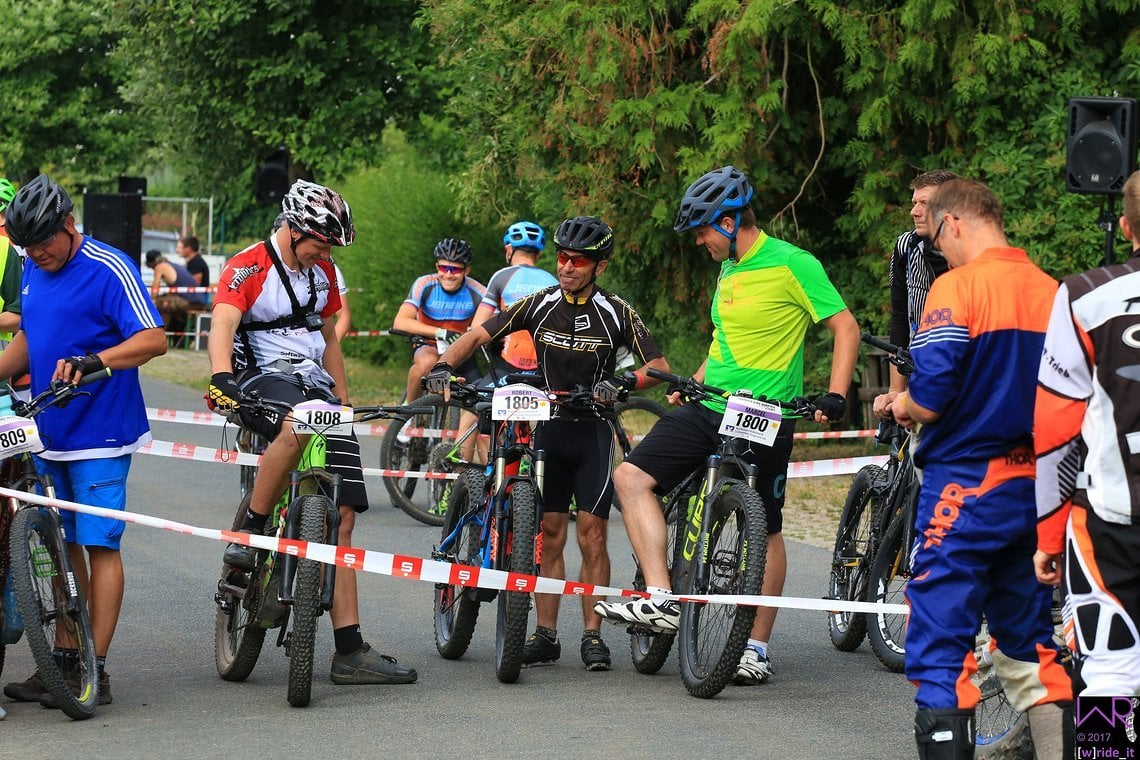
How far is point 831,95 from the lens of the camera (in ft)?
50.5

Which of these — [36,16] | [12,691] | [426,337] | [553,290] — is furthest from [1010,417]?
[36,16]

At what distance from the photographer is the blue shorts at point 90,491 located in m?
6.78

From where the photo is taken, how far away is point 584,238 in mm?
7586

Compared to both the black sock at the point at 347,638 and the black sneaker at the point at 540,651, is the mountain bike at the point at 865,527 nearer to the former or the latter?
the black sneaker at the point at 540,651

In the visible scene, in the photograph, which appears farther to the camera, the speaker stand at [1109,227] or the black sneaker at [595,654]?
the speaker stand at [1109,227]

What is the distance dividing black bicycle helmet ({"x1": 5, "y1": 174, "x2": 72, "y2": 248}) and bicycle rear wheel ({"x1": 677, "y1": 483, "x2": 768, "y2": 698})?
287 centimetres

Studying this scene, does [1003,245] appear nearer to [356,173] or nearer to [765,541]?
[765,541]

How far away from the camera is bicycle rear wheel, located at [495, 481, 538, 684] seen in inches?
279

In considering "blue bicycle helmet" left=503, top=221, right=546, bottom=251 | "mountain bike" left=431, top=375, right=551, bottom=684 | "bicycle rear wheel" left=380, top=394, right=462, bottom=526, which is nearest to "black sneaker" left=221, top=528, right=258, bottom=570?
"mountain bike" left=431, top=375, right=551, bottom=684

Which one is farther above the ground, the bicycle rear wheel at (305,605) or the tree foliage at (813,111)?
the tree foliage at (813,111)

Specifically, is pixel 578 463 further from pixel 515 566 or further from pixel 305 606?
pixel 305 606

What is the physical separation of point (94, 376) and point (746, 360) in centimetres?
274

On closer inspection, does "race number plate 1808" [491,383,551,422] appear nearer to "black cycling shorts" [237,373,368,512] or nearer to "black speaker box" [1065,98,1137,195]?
"black cycling shorts" [237,373,368,512]

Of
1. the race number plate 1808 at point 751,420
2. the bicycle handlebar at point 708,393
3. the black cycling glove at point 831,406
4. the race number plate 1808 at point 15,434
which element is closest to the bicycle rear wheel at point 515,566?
the bicycle handlebar at point 708,393
